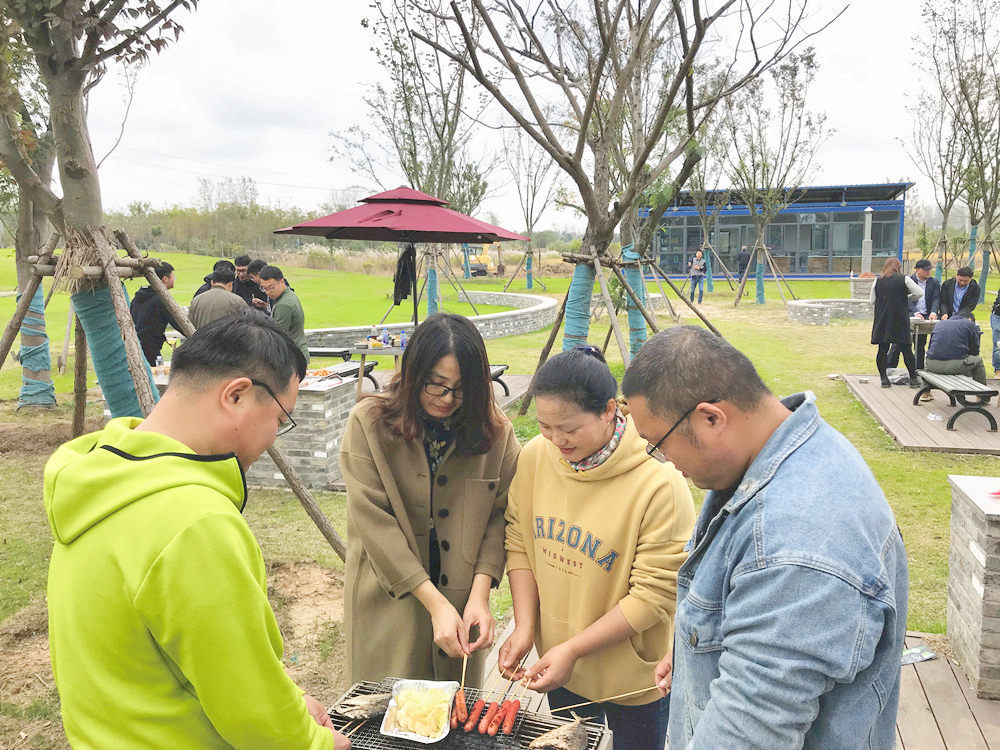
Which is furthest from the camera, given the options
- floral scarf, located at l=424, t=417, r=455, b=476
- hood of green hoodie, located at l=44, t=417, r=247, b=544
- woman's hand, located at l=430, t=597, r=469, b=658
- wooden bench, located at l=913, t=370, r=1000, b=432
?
wooden bench, located at l=913, t=370, r=1000, b=432

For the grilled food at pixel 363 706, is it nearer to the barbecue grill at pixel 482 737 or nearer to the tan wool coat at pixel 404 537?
the barbecue grill at pixel 482 737

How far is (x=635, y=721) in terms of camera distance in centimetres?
218

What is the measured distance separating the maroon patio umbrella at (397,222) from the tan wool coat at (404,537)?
138 inches

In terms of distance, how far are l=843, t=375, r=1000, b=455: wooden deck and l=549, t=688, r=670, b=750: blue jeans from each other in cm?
645

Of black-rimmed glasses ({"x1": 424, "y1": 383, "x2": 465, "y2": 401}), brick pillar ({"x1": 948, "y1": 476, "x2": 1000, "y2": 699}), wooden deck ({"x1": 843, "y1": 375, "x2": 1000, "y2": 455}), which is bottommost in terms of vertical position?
wooden deck ({"x1": 843, "y1": 375, "x2": 1000, "y2": 455})

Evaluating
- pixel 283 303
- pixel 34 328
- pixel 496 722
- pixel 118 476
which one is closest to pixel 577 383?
pixel 496 722

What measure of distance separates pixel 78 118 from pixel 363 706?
12.6ft

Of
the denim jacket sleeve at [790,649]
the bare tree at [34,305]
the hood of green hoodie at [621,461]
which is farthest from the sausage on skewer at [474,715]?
the bare tree at [34,305]

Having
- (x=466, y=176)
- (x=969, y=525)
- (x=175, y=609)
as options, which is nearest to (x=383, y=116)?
(x=466, y=176)

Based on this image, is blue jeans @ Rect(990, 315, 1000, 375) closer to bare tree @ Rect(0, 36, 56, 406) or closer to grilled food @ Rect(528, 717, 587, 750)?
Answer: grilled food @ Rect(528, 717, 587, 750)

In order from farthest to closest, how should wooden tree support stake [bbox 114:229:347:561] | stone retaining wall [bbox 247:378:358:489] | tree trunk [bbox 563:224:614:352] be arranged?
tree trunk [bbox 563:224:614:352]
stone retaining wall [bbox 247:378:358:489]
wooden tree support stake [bbox 114:229:347:561]

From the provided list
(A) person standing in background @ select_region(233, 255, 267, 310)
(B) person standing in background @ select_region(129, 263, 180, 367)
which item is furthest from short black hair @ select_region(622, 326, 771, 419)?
(A) person standing in background @ select_region(233, 255, 267, 310)

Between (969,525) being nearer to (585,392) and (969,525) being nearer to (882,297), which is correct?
(585,392)

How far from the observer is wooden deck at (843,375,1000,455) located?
24.0 ft
